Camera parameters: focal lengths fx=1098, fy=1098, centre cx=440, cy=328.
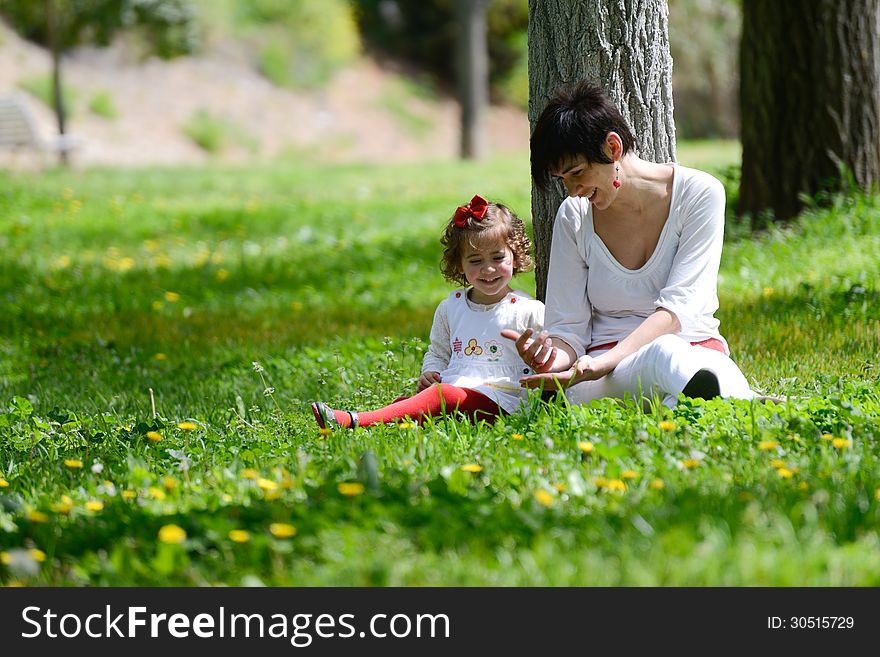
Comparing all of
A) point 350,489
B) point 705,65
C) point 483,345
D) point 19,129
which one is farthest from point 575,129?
point 705,65

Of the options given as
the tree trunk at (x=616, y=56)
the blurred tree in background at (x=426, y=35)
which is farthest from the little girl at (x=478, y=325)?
the blurred tree in background at (x=426, y=35)

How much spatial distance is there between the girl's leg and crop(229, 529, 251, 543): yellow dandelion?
1.33 m

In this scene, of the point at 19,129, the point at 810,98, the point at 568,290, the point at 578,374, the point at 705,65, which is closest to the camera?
the point at 578,374

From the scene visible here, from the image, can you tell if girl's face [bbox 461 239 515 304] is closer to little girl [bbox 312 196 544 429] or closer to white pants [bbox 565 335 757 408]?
little girl [bbox 312 196 544 429]

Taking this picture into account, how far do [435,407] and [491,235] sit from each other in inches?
28.0

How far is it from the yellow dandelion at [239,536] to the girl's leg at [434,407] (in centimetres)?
133

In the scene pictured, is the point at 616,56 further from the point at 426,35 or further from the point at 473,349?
the point at 426,35

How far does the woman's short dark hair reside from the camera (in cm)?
383

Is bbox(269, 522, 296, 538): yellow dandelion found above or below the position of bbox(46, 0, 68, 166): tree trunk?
below

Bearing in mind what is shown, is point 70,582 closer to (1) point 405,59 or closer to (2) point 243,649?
(2) point 243,649

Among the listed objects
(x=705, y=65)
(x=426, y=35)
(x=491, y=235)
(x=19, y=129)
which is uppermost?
(x=426, y=35)

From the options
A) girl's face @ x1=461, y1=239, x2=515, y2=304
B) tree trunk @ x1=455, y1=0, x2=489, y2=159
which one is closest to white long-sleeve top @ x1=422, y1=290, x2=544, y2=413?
girl's face @ x1=461, y1=239, x2=515, y2=304

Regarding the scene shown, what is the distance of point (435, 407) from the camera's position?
4.08 meters

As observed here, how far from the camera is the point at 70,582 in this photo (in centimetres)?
255
